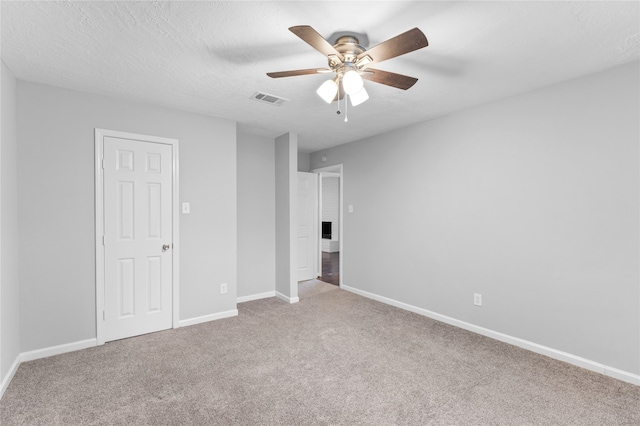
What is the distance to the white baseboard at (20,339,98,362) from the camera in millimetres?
2674

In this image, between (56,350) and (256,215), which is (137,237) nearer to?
(56,350)

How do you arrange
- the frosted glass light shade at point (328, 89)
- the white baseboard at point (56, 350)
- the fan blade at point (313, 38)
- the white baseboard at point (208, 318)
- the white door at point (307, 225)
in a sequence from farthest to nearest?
the white door at point (307, 225) < the white baseboard at point (208, 318) < the white baseboard at point (56, 350) < the frosted glass light shade at point (328, 89) < the fan blade at point (313, 38)

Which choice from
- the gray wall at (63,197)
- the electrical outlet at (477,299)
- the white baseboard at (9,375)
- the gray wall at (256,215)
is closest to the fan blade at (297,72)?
the gray wall at (63,197)

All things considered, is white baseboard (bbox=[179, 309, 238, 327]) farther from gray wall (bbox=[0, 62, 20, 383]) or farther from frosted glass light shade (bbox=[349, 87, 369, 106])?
frosted glass light shade (bbox=[349, 87, 369, 106])

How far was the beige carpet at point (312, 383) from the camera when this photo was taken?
6.51 feet

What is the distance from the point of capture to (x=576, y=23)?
1.86 meters

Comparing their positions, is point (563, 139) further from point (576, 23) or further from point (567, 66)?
point (576, 23)

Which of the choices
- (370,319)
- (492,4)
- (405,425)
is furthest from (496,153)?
(405,425)

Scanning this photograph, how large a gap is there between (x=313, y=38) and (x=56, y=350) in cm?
339

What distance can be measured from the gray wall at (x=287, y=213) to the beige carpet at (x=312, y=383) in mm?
1164

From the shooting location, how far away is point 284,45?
2115 mm

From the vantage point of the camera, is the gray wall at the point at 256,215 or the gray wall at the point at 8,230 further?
the gray wall at the point at 256,215

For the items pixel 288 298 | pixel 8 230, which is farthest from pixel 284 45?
pixel 288 298

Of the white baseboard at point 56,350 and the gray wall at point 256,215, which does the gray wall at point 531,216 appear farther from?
the white baseboard at point 56,350
